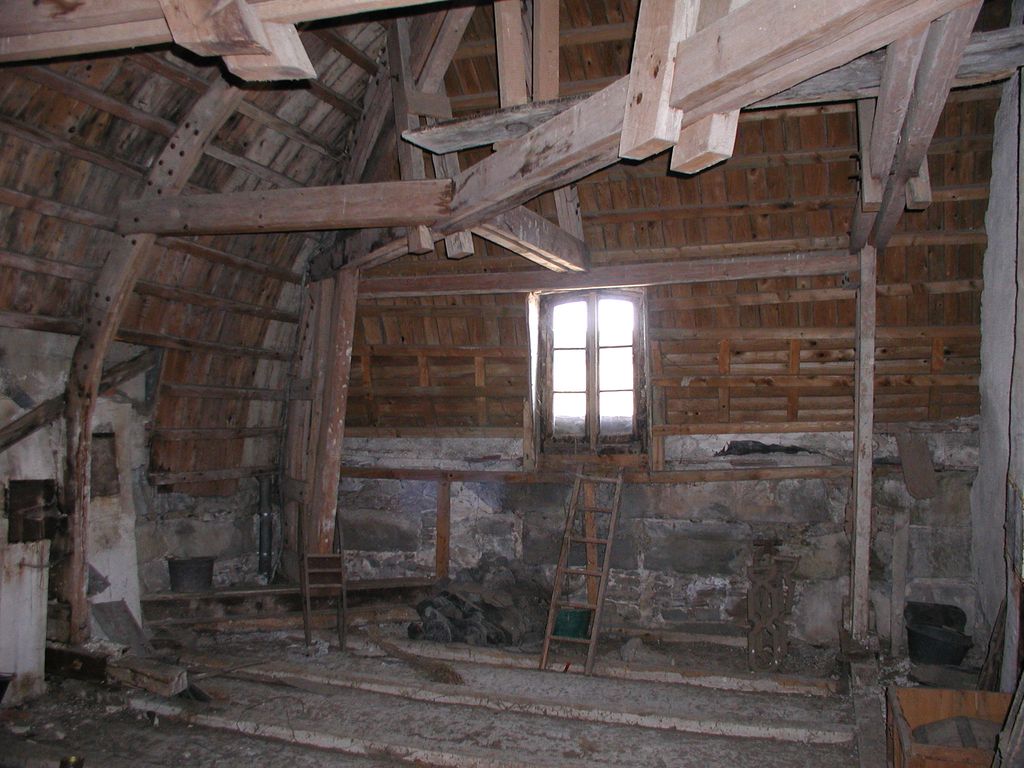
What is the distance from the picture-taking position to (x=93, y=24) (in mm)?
2545

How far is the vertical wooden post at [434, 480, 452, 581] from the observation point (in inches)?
296

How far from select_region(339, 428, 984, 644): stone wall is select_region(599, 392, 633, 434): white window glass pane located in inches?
18.7

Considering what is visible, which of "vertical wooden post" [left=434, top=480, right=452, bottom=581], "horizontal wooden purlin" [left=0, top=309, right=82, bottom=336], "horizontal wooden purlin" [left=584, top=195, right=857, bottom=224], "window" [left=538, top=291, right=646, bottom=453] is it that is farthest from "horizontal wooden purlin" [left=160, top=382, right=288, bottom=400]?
"horizontal wooden purlin" [left=584, top=195, right=857, bottom=224]

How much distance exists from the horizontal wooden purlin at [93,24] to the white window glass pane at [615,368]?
4.90 m

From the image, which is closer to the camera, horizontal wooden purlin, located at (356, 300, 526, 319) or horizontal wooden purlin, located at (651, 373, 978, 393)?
horizontal wooden purlin, located at (651, 373, 978, 393)

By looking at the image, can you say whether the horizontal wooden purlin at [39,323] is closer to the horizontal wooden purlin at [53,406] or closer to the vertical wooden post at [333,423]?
the horizontal wooden purlin at [53,406]

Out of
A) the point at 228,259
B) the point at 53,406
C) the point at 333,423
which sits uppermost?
the point at 228,259

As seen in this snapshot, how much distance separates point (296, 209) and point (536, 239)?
158 cm

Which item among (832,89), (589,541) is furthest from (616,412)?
(832,89)

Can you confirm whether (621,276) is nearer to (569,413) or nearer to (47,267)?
(569,413)

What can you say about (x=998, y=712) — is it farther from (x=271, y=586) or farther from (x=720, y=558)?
(x=271, y=586)

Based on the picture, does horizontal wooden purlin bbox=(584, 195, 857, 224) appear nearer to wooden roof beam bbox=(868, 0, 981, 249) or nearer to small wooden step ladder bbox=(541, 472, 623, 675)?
wooden roof beam bbox=(868, 0, 981, 249)

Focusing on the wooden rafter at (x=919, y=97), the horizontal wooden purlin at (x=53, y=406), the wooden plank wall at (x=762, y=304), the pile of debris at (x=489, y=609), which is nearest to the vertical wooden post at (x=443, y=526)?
the pile of debris at (x=489, y=609)

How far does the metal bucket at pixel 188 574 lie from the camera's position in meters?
6.40
